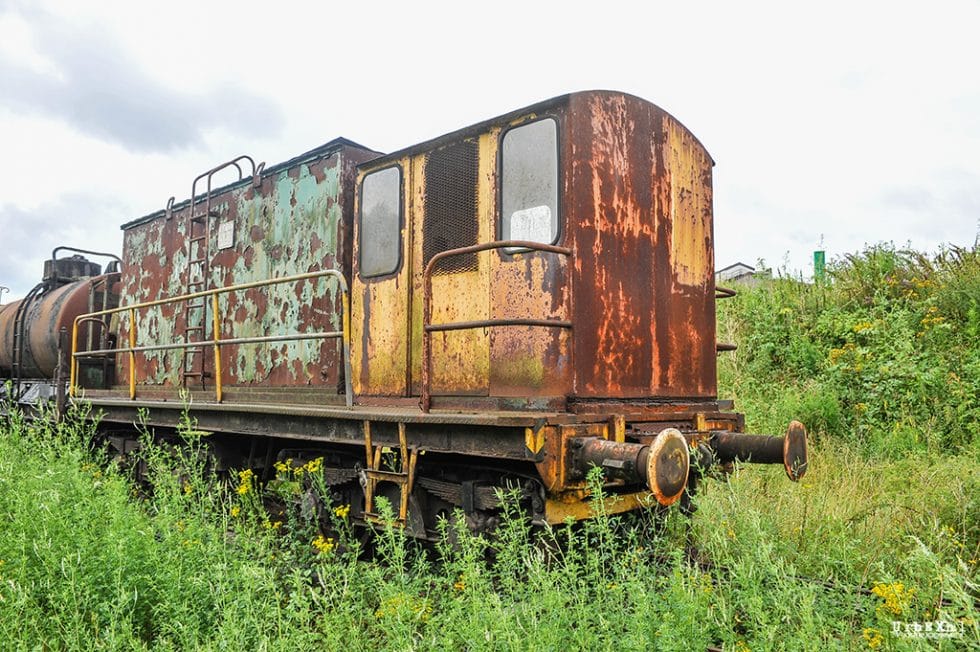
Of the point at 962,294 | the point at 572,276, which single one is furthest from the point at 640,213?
the point at 962,294

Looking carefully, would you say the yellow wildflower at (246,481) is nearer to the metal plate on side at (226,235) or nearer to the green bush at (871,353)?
the metal plate on side at (226,235)

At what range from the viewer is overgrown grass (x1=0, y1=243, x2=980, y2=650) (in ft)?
11.2

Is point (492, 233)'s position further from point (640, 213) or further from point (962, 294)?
point (962, 294)

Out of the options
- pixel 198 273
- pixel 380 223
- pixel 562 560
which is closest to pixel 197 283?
pixel 198 273

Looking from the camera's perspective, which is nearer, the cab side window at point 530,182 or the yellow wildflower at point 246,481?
the cab side window at point 530,182

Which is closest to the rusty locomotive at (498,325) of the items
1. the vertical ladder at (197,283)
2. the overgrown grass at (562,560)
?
the overgrown grass at (562,560)

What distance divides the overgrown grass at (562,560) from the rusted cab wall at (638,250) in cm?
101

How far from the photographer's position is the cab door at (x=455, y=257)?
5172mm

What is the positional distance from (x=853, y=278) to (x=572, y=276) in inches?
338

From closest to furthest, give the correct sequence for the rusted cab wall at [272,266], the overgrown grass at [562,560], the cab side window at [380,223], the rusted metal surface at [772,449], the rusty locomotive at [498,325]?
the overgrown grass at [562,560], the rusty locomotive at [498,325], the rusted metal surface at [772,449], the cab side window at [380,223], the rusted cab wall at [272,266]

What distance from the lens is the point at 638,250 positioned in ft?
17.3

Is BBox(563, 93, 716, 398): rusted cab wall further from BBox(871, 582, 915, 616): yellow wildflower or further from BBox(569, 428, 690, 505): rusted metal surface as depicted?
BBox(871, 582, 915, 616): yellow wildflower

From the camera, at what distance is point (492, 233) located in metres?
5.16

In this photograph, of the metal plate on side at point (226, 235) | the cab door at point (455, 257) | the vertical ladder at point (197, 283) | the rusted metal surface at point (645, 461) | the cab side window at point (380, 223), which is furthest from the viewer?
the vertical ladder at point (197, 283)
